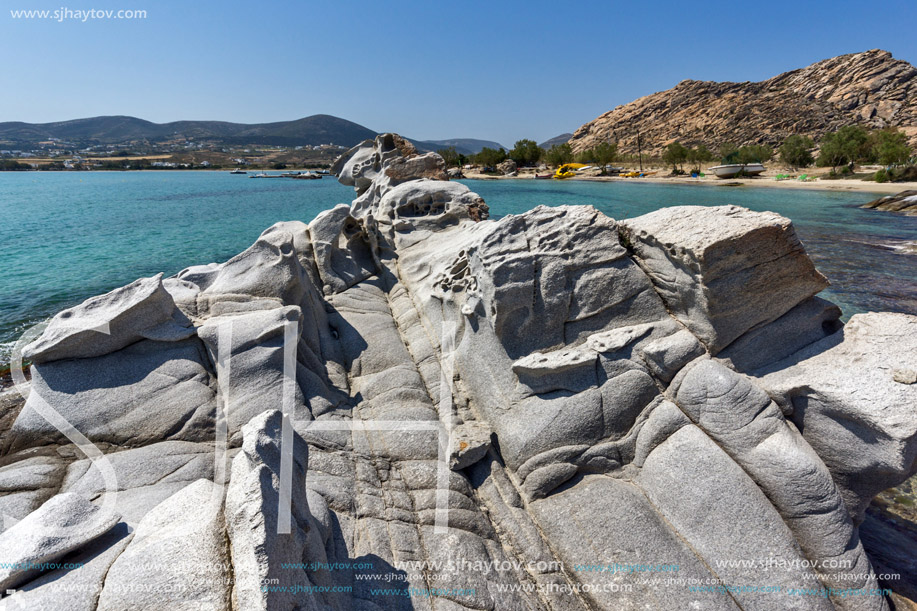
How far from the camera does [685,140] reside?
7319 centimetres

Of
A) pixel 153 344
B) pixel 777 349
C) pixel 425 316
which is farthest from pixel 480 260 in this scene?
pixel 153 344

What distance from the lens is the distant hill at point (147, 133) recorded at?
139 meters

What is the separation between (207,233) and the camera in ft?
75.9

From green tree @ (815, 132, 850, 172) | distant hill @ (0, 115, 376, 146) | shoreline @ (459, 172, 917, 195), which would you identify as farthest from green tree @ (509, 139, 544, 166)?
distant hill @ (0, 115, 376, 146)

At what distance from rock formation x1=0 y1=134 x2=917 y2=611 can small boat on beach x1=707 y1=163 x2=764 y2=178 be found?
158 feet

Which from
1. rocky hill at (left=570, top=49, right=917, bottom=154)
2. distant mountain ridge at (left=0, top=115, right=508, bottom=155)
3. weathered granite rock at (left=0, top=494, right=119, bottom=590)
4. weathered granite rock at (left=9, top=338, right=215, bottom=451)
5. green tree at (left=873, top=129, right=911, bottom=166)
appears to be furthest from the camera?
distant mountain ridge at (left=0, top=115, right=508, bottom=155)

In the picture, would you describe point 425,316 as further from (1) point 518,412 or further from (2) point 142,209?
(2) point 142,209

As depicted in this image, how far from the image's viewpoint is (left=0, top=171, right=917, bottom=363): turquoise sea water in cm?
1314

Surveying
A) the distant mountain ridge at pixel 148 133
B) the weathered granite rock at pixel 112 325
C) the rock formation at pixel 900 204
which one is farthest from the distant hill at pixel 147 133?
the weathered granite rock at pixel 112 325

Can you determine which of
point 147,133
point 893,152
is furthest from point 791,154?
point 147,133

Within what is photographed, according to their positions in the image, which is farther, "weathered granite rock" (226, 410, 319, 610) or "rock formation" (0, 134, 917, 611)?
"rock formation" (0, 134, 917, 611)

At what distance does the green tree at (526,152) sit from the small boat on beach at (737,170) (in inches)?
1135

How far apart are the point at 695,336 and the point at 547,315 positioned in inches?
73.3

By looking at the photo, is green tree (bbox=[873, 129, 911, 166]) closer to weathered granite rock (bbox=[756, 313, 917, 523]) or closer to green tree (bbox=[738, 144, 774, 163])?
green tree (bbox=[738, 144, 774, 163])
